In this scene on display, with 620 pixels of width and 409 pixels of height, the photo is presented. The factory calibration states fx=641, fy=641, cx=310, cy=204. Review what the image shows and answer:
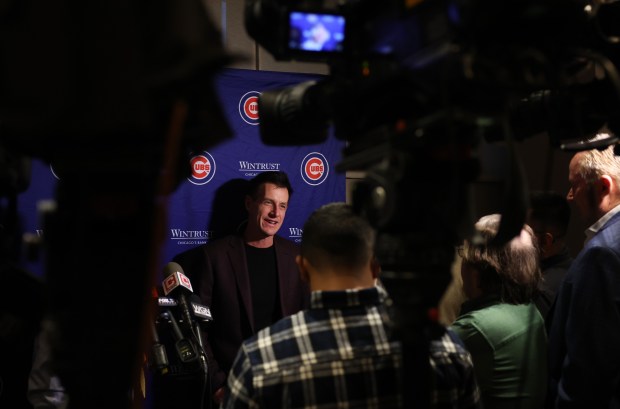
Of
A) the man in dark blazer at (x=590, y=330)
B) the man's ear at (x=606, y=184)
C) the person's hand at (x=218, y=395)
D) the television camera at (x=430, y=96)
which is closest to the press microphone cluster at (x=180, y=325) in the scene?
the person's hand at (x=218, y=395)

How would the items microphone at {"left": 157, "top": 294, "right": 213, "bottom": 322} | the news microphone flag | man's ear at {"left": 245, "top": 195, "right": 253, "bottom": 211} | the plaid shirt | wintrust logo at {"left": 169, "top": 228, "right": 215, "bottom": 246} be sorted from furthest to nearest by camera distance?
man's ear at {"left": 245, "top": 195, "right": 253, "bottom": 211}
wintrust logo at {"left": 169, "top": 228, "right": 215, "bottom": 246}
the news microphone flag
microphone at {"left": 157, "top": 294, "right": 213, "bottom": 322}
the plaid shirt

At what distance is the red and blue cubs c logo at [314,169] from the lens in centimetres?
397

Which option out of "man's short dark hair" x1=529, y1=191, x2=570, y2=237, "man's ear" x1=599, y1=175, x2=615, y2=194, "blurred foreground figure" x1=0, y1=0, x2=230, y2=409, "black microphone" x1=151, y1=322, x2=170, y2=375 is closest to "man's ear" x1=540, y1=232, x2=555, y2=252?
"man's short dark hair" x1=529, y1=191, x2=570, y2=237

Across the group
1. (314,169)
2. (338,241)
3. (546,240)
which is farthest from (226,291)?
(338,241)

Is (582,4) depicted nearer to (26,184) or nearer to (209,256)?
(26,184)

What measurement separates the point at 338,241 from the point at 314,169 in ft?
7.66

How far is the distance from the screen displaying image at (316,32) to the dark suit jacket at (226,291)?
7.91 ft

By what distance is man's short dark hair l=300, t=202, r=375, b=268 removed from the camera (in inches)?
65.7

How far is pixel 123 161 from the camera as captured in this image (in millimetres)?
878

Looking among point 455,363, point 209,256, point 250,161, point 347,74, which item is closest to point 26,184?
point 347,74

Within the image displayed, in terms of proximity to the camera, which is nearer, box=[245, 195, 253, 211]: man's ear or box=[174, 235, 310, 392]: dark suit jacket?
box=[174, 235, 310, 392]: dark suit jacket

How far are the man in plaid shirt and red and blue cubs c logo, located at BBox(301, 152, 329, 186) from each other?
2273 millimetres

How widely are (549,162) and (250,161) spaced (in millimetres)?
2806

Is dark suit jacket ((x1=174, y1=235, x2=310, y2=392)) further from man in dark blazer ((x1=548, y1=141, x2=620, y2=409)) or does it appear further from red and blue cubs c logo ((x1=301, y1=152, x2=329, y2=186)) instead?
man in dark blazer ((x1=548, y1=141, x2=620, y2=409))
